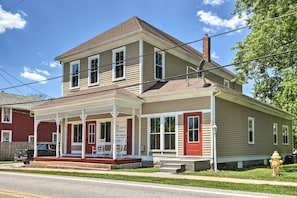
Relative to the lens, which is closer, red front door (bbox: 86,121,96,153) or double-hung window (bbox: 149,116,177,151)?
double-hung window (bbox: 149,116,177,151)

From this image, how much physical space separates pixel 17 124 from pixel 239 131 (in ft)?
88.3

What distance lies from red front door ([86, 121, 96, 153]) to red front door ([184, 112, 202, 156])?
7.48m

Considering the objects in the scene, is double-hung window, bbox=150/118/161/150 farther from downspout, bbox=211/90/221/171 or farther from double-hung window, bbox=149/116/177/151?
downspout, bbox=211/90/221/171

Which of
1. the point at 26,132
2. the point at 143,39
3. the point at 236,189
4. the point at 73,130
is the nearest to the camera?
the point at 236,189

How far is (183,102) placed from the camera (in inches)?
687

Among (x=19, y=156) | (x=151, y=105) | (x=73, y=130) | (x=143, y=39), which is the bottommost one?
(x=19, y=156)

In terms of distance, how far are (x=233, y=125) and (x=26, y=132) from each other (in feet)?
89.2

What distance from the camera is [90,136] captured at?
2259 cm

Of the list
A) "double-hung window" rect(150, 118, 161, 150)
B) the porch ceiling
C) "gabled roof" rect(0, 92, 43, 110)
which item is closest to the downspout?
"double-hung window" rect(150, 118, 161, 150)

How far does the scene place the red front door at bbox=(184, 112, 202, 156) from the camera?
16.8 m

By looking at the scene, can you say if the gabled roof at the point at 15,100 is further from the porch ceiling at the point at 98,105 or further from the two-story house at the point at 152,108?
the porch ceiling at the point at 98,105

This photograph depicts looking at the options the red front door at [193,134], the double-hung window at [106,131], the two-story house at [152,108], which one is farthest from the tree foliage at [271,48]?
the double-hung window at [106,131]

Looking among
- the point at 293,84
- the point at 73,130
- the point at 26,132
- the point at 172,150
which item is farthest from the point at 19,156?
the point at 293,84

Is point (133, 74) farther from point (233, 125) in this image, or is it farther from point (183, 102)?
point (233, 125)
